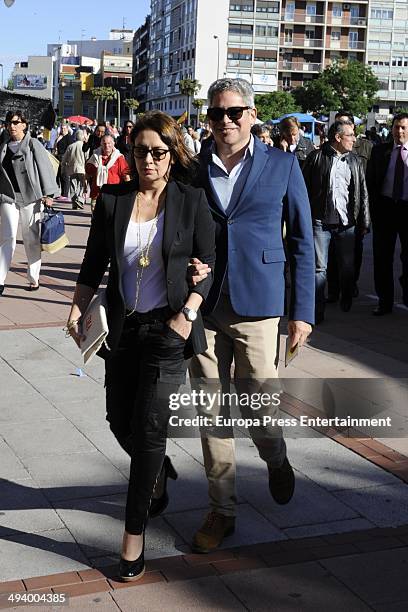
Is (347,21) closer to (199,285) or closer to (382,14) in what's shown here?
(382,14)

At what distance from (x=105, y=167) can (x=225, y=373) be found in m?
8.26

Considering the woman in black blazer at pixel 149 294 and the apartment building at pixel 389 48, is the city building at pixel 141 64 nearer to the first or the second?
the apartment building at pixel 389 48

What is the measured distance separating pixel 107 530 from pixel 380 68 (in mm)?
135982

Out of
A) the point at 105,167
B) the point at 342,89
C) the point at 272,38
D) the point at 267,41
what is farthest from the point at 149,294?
the point at 267,41

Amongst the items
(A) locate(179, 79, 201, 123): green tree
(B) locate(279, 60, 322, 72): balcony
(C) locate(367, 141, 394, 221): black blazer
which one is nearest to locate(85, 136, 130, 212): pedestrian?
(C) locate(367, 141, 394, 221): black blazer

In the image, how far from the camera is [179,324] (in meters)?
3.93

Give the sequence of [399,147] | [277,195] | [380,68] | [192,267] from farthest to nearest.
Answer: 1. [380,68]
2. [399,147]
3. [277,195]
4. [192,267]

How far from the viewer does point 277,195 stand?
4.32 metres

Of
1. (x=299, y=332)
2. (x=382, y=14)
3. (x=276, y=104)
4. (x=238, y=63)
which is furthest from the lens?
(x=238, y=63)

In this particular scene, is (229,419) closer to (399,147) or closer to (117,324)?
(117,324)

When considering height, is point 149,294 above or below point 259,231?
below

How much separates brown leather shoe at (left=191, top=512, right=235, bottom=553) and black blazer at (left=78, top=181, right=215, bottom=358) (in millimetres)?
749

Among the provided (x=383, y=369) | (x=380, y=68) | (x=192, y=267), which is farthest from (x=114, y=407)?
(x=380, y=68)

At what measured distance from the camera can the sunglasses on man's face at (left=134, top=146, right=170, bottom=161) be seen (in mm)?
3941
